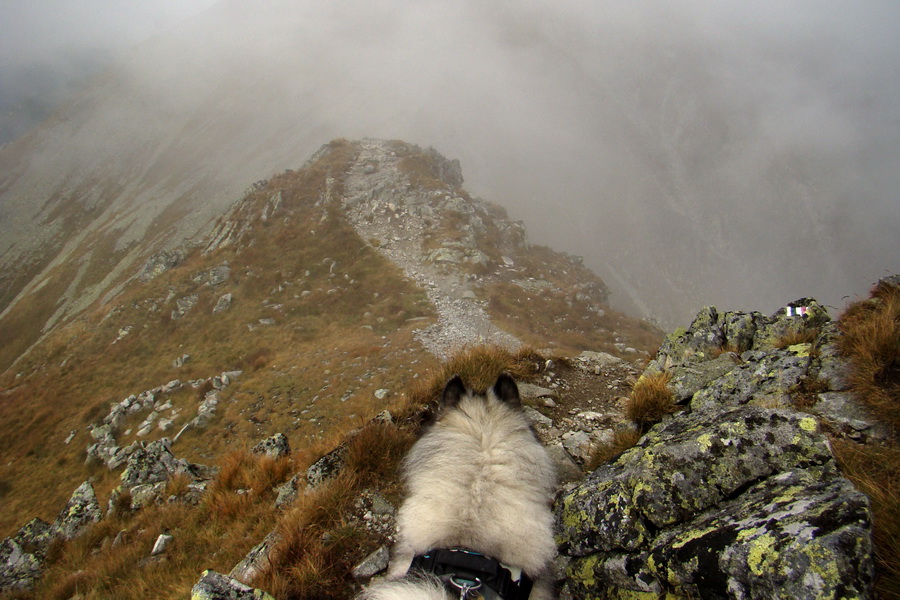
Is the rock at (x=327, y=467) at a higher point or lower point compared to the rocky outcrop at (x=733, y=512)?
lower

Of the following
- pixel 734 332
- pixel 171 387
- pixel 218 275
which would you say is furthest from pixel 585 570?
pixel 218 275

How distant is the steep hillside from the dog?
1284cm

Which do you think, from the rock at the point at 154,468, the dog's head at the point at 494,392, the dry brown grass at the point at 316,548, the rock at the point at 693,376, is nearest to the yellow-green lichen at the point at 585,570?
the dog's head at the point at 494,392

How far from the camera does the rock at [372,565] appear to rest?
3316 millimetres

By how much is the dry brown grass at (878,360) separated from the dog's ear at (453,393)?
3.59 m

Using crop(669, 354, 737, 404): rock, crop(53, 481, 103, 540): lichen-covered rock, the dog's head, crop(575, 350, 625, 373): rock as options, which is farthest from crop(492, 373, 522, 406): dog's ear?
Result: crop(53, 481, 103, 540): lichen-covered rock

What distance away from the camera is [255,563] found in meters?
3.61

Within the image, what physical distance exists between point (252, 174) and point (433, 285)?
8905cm

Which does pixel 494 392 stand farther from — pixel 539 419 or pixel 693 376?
pixel 693 376

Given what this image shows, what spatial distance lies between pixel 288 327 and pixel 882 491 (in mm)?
28510

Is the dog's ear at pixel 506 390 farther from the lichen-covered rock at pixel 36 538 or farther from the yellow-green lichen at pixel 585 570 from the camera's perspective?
the lichen-covered rock at pixel 36 538

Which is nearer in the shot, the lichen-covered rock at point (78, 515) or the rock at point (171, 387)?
the lichen-covered rock at point (78, 515)

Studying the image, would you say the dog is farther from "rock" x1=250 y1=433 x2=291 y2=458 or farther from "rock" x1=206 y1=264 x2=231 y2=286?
"rock" x1=206 y1=264 x2=231 y2=286

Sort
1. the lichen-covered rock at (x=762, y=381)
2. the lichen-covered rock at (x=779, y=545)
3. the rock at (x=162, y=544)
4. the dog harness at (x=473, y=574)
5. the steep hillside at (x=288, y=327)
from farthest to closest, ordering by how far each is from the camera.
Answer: the steep hillside at (x=288, y=327), the rock at (x=162, y=544), the lichen-covered rock at (x=762, y=381), the dog harness at (x=473, y=574), the lichen-covered rock at (x=779, y=545)
